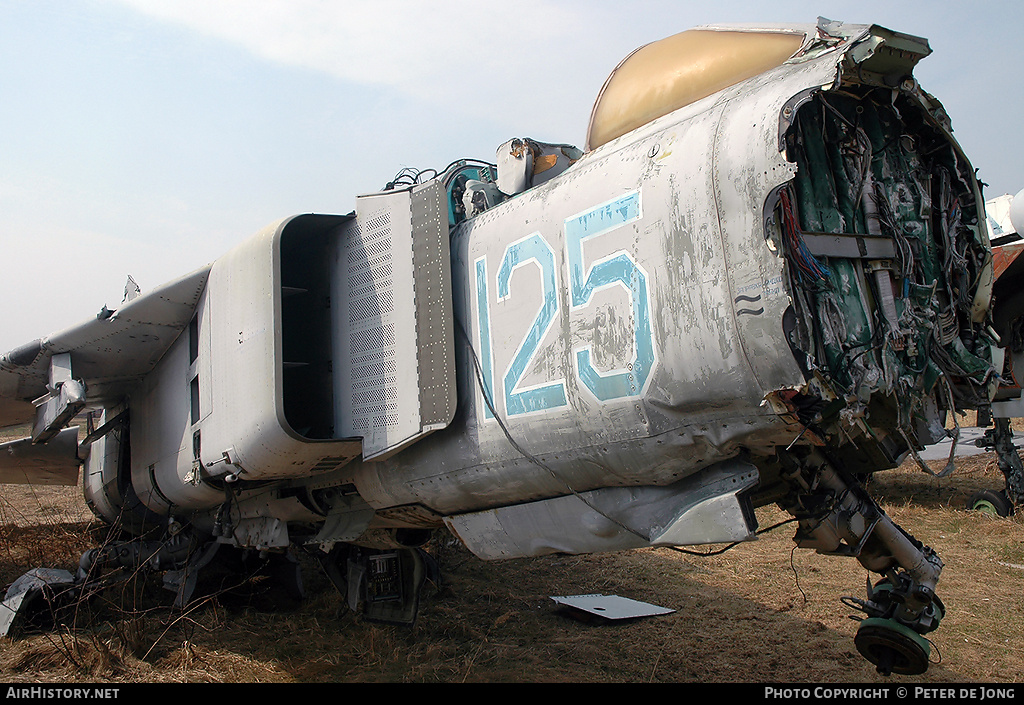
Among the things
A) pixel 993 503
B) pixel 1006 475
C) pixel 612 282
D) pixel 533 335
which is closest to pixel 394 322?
pixel 533 335

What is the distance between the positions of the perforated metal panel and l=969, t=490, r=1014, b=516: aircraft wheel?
28.2 ft

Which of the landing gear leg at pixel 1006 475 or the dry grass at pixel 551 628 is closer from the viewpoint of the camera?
the dry grass at pixel 551 628

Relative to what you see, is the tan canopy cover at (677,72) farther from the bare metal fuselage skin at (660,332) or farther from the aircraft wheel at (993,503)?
the aircraft wheel at (993,503)

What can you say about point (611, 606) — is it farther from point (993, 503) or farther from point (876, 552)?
point (993, 503)

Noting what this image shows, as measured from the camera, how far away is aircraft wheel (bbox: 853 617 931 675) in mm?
3799

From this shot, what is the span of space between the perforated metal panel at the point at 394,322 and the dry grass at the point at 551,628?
2119 mm

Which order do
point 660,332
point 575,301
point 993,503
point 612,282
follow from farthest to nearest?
1. point 993,503
2. point 575,301
3. point 612,282
4. point 660,332

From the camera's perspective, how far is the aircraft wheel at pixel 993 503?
921 cm

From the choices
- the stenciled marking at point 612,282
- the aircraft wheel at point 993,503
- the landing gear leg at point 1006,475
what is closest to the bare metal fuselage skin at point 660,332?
the stenciled marking at point 612,282

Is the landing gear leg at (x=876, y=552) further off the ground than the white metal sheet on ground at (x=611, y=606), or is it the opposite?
the landing gear leg at (x=876, y=552)

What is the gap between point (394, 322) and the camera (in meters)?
4.39

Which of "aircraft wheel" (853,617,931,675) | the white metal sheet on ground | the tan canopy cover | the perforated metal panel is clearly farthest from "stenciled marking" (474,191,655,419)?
the white metal sheet on ground

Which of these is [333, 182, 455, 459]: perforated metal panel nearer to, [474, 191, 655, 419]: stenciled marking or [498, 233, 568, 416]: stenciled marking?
[474, 191, 655, 419]: stenciled marking

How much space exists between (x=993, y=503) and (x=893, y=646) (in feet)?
23.0
